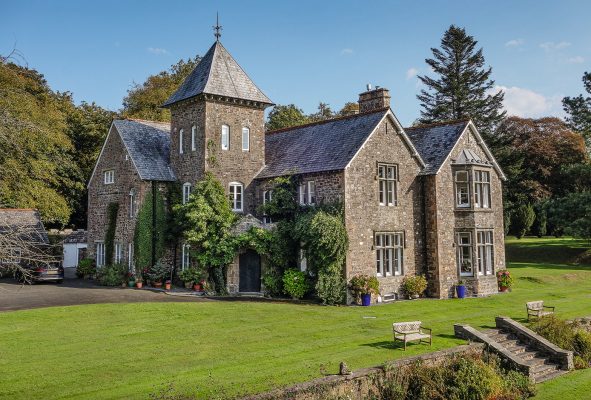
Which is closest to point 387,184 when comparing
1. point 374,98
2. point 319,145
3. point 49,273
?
point 319,145

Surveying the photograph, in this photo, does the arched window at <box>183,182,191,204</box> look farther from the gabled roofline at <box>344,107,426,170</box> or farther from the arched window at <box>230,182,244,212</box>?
the gabled roofline at <box>344,107,426,170</box>

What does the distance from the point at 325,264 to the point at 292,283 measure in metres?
2.07

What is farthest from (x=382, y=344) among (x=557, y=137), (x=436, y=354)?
(x=557, y=137)

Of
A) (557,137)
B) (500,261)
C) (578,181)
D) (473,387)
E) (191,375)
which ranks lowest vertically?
(473,387)

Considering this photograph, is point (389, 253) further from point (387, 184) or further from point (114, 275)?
point (114, 275)

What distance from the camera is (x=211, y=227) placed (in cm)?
2703

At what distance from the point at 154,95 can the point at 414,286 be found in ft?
120

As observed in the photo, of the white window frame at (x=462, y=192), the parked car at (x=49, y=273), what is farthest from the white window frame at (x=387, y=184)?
the parked car at (x=49, y=273)

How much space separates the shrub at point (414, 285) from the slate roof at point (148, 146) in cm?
1495

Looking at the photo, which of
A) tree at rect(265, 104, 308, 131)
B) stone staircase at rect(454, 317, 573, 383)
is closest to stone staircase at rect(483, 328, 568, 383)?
stone staircase at rect(454, 317, 573, 383)

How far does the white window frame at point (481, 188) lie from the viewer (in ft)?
94.5

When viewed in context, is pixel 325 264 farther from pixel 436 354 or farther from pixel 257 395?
pixel 257 395

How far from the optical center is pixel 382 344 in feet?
53.9

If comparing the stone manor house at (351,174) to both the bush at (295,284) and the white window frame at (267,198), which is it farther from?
the bush at (295,284)
